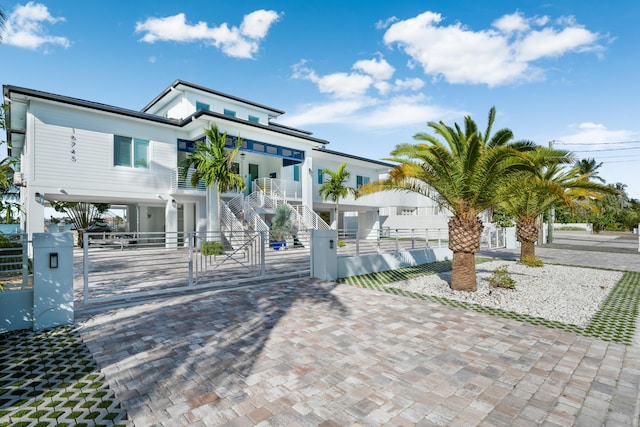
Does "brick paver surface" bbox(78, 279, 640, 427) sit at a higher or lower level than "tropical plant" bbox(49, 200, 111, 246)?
lower

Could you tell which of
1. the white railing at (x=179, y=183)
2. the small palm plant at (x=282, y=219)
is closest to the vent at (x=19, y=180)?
the white railing at (x=179, y=183)

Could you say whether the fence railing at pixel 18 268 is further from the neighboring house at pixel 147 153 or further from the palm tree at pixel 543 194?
the palm tree at pixel 543 194

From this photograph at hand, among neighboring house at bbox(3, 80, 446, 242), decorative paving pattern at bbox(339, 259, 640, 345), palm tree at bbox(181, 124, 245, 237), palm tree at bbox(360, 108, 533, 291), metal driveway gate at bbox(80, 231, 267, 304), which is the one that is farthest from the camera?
palm tree at bbox(181, 124, 245, 237)

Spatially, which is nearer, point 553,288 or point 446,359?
point 446,359

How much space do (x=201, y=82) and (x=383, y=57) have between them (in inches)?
502

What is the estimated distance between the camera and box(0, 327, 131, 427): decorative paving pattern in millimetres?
2943

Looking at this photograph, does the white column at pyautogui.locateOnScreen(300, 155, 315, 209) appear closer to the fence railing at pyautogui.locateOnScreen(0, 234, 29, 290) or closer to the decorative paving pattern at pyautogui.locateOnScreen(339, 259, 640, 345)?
the decorative paving pattern at pyautogui.locateOnScreen(339, 259, 640, 345)

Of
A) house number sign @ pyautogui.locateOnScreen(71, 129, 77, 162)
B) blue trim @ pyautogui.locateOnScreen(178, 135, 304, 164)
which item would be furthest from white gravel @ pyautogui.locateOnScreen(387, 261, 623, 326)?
house number sign @ pyautogui.locateOnScreen(71, 129, 77, 162)

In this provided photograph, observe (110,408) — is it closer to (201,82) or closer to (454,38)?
(454,38)

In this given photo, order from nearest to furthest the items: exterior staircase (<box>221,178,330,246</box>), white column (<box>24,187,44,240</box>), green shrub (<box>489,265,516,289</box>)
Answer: green shrub (<box>489,265,516,289</box>) < white column (<box>24,187,44,240</box>) < exterior staircase (<box>221,178,330,246</box>)

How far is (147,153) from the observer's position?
1717 cm

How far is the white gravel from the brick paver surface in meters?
1.51

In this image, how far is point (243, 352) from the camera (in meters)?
4.42

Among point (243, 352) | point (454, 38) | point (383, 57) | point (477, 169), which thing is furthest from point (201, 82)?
point (243, 352)
